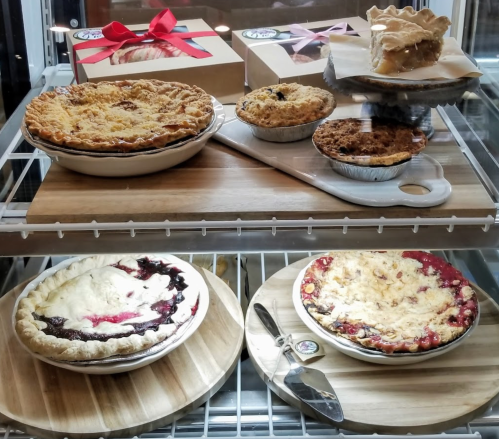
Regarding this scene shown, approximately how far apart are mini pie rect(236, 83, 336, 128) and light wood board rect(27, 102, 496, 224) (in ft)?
0.27

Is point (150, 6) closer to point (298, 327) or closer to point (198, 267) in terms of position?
point (198, 267)

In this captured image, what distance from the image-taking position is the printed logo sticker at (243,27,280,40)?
122 centimetres

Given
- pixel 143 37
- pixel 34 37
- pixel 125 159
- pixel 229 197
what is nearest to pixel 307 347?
pixel 229 197

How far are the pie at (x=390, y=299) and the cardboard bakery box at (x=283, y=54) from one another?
41 cm

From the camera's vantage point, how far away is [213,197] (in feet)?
2.95

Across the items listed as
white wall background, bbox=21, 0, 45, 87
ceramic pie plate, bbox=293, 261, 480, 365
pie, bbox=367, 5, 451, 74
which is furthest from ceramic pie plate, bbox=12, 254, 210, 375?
pie, bbox=367, 5, 451, 74

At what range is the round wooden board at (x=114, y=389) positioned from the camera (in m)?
1.05

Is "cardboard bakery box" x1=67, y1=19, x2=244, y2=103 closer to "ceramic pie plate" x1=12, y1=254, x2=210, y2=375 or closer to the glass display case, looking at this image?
the glass display case

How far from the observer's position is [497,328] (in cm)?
125

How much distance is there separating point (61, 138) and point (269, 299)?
1.96 ft

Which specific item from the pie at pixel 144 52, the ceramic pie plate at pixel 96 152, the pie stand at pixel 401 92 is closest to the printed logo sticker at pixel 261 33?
the pie at pixel 144 52

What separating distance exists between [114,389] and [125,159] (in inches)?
17.9

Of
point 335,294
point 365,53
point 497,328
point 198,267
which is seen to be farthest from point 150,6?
point 497,328

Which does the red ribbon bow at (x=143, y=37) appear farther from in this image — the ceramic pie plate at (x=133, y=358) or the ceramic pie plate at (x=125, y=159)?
the ceramic pie plate at (x=133, y=358)
